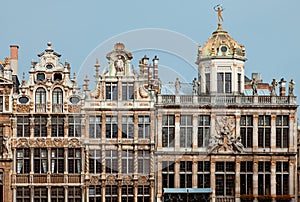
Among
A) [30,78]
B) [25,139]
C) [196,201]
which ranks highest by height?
[30,78]

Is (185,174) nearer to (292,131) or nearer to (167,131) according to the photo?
(167,131)

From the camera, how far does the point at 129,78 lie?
168 ft

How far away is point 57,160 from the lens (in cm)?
5056

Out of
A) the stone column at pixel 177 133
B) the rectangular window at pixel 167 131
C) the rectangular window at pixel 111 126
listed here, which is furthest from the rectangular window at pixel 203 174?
the rectangular window at pixel 111 126

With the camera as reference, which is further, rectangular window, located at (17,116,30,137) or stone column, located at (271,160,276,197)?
stone column, located at (271,160,276,197)

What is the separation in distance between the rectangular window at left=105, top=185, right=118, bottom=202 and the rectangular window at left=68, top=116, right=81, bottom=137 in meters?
3.08

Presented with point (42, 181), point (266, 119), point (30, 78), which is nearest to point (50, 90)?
point (30, 78)

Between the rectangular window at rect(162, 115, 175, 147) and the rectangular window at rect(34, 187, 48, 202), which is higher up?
the rectangular window at rect(162, 115, 175, 147)

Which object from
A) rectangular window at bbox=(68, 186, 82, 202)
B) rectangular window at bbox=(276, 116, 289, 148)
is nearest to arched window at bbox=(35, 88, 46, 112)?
rectangular window at bbox=(68, 186, 82, 202)

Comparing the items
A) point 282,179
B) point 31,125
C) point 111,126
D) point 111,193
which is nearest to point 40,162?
point 31,125

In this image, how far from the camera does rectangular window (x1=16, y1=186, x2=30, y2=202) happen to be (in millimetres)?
50250

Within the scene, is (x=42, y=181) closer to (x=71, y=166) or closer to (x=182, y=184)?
(x=71, y=166)

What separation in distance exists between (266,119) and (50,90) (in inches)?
437

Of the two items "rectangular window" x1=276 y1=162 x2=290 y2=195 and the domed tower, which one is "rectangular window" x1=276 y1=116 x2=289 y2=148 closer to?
"rectangular window" x1=276 y1=162 x2=290 y2=195
